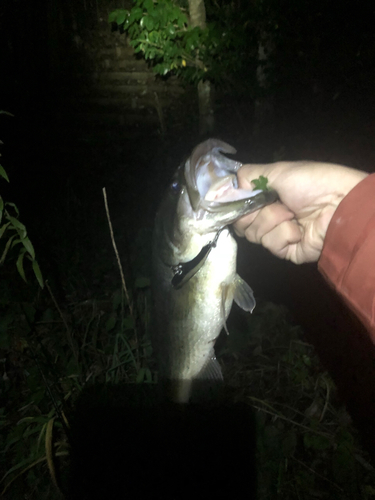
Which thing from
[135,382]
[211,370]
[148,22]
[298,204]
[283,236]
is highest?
[148,22]

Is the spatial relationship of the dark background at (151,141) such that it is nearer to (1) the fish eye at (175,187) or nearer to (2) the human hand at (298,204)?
(2) the human hand at (298,204)

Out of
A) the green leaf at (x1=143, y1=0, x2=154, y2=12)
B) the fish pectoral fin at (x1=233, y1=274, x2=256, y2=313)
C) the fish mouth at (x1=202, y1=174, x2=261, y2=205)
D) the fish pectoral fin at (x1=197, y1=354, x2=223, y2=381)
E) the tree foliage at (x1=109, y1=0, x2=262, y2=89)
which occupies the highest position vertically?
the green leaf at (x1=143, y1=0, x2=154, y2=12)

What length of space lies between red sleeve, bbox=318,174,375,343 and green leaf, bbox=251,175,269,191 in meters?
0.38

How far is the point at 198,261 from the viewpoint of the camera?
1776 mm

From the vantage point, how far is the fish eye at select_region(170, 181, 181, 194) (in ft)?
5.71

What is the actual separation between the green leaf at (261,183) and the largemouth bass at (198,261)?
6 centimetres

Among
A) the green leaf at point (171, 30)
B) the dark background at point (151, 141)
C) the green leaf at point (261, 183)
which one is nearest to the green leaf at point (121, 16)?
the green leaf at point (171, 30)

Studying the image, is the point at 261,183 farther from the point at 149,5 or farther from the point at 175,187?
the point at 149,5

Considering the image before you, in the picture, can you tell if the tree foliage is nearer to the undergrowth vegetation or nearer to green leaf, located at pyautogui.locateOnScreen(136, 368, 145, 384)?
the undergrowth vegetation

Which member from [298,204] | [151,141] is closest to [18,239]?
[298,204]

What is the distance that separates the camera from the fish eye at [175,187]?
174 cm

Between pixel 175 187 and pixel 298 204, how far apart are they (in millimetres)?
697

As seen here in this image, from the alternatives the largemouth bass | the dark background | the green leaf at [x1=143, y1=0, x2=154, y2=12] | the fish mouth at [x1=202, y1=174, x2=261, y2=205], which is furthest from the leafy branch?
the green leaf at [x1=143, y1=0, x2=154, y2=12]

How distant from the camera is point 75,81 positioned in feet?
23.7
